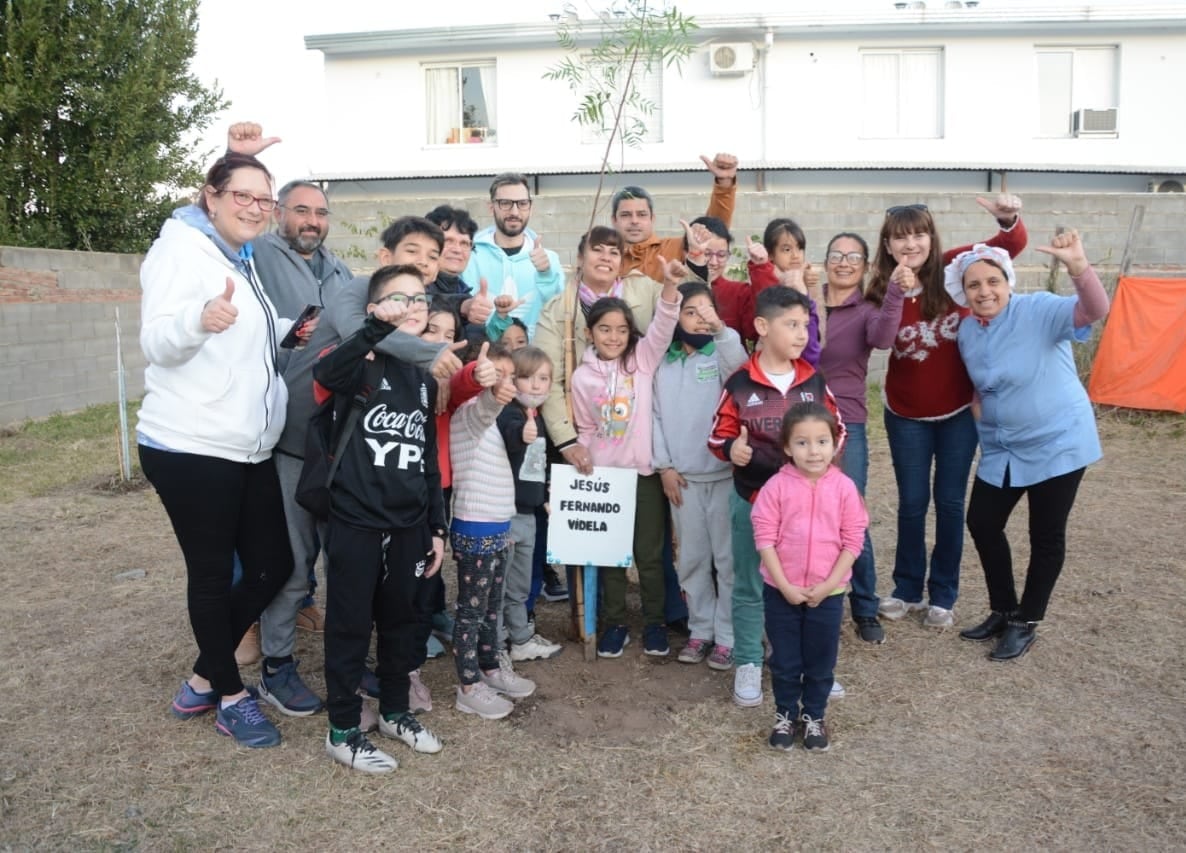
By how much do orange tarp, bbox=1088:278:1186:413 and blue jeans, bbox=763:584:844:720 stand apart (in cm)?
796

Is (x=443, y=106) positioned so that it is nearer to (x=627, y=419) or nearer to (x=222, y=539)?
(x=627, y=419)

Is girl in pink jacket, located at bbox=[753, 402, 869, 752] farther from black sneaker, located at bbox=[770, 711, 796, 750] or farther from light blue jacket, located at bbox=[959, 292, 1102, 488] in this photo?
light blue jacket, located at bbox=[959, 292, 1102, 488]

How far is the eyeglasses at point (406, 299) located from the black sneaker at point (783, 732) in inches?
77.0

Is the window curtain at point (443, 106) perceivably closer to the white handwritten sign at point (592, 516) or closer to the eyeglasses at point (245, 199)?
the white handwritten sign at point (592, 516)

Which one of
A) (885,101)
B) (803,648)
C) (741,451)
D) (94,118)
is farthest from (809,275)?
(885,101)

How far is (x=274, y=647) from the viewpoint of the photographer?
3.75 m

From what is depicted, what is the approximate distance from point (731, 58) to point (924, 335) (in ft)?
41.0

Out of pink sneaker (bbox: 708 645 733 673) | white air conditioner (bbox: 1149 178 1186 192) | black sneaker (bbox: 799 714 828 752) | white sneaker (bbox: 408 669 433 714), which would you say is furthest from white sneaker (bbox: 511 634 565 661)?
white air conditioner (bbox: 1149 178 1186 192)

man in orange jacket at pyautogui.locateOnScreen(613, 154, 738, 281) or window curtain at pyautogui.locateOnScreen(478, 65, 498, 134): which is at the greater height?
window curtain at pyautogui.locateOnScreen(478, 65, 498, 134)

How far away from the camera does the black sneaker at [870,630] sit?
175 inches

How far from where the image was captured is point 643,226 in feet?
15.1

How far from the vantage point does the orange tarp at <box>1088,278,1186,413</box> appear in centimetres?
975

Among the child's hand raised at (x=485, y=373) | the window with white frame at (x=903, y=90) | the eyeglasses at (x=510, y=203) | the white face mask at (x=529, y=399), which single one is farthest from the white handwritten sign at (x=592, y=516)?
the window with white frame at (x=903, y=90)

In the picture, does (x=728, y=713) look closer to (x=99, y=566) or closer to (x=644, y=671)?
(x=644, y=671)
